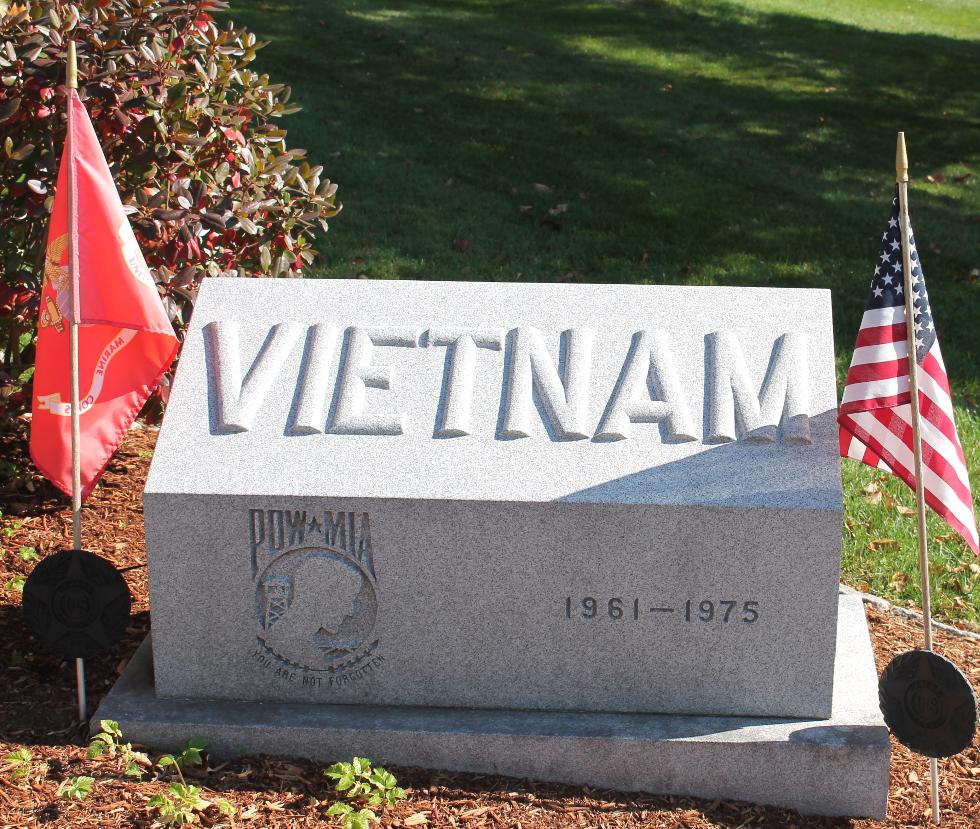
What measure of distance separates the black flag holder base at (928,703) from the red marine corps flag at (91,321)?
2.87 meters

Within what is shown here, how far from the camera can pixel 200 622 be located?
14.7 ft

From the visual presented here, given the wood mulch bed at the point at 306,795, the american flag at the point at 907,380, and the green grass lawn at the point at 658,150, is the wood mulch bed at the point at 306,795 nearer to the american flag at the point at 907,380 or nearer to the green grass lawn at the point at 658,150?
the american flag at the point at 907,380

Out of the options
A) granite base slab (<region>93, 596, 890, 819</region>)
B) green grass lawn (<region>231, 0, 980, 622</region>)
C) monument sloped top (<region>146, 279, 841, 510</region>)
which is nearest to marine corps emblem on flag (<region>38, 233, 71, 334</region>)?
monument sloped top (<region>146, 279, 841, 510</region>)

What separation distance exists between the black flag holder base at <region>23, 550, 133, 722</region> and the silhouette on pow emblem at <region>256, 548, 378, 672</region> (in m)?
0.57

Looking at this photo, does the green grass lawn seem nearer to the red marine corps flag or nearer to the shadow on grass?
the shadow on grass

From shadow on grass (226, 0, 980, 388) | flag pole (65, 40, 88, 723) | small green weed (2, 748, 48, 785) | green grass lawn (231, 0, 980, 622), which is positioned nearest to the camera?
small green weed (2, 748, 48, 785)

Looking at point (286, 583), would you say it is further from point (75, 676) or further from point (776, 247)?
point (776, 247)

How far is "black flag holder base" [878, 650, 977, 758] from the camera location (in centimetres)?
406

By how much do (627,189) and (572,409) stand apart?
7.32 metres

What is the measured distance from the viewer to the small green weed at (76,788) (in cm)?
416

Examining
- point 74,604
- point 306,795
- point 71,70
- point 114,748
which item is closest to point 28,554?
point 74,604

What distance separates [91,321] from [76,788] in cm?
163

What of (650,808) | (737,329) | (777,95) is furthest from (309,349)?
(777,95)

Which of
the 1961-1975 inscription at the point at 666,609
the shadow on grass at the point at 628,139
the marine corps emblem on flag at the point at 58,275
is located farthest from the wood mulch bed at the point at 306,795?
the shadow on grass at the point at 628,139
